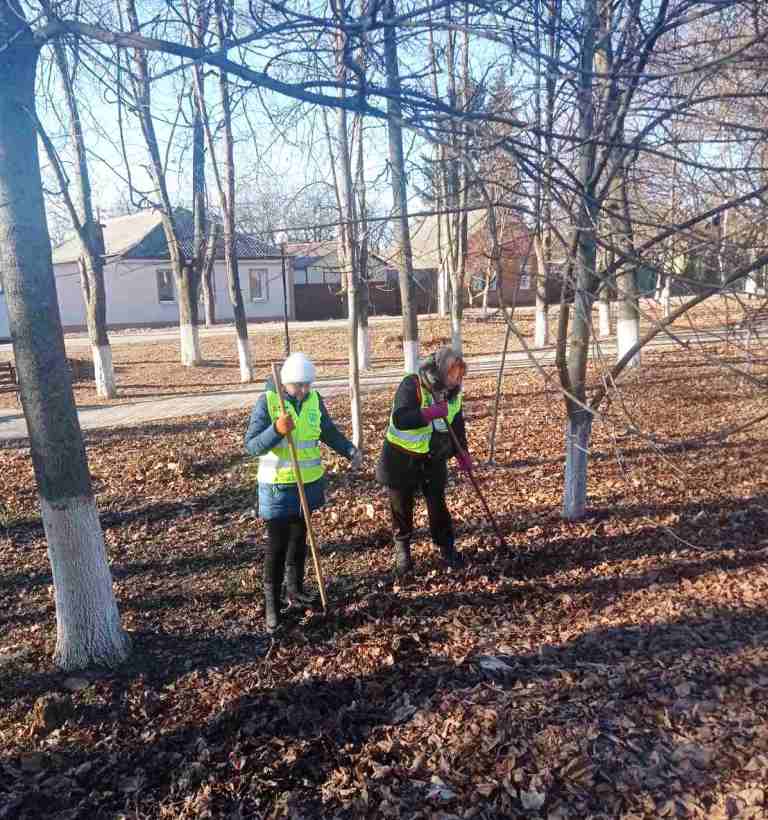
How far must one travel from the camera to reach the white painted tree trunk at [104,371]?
13.0 metres

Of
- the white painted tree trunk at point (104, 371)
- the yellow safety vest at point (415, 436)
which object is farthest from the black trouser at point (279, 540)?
the white painted tree trunk at point (104, 371)

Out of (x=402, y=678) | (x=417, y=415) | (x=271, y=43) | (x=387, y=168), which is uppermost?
(x=271, y=43)

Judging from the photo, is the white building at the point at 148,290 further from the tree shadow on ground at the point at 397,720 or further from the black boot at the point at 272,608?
the tree shadow on ground at the point at 397,720

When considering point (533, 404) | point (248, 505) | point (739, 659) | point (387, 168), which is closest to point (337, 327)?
point (533, 404)

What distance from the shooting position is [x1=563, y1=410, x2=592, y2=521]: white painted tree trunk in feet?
16.5

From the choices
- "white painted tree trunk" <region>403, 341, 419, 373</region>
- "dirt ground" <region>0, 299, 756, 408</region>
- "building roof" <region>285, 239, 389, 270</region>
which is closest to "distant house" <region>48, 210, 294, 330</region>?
"dirt ground" <region>0, 299, 756, 408</region>

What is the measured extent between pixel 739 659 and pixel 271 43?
3995 mm

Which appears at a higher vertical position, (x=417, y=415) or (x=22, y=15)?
(x=22, y=15)

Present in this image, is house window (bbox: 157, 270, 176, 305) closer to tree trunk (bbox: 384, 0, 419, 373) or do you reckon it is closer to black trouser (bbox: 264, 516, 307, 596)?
tree trunk (bbox: 384, 0, 419, 373)

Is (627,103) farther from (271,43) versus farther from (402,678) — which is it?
(402,678)

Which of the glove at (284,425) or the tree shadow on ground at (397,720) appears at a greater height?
the glove at (284,425)

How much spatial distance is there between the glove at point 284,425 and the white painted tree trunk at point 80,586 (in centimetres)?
108

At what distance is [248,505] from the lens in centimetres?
623

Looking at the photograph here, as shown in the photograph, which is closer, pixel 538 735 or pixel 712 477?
pixel 538 735
